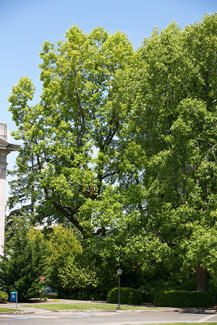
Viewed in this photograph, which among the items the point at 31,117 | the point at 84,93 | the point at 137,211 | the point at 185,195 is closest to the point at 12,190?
the point at 31,117

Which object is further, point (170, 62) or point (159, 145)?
point (159, 145)

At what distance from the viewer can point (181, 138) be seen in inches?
943

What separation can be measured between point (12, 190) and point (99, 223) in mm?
27250

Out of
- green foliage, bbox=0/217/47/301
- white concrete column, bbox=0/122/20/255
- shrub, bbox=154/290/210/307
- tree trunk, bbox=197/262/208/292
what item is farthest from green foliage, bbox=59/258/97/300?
tree trunk, bbox=197/262/208/292

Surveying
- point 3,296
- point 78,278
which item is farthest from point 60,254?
point 3,296

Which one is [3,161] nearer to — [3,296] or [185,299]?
[3,296]

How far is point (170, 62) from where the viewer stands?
25094 millimetres

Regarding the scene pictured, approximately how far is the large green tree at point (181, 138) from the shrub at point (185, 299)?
3.82 feet

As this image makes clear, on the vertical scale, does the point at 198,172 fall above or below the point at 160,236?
above

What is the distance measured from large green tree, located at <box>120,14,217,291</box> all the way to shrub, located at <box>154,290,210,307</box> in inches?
45.8

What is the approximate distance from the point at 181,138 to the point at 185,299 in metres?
10.6

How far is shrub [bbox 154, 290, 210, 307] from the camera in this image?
2433cm

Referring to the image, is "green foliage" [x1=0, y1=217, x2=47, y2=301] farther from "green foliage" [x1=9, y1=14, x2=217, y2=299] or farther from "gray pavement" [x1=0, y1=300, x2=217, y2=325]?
"green foliage" [x1=9, y1=14, x2=217, y2=299]

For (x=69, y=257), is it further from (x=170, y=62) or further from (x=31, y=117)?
(x=170, y=62)
